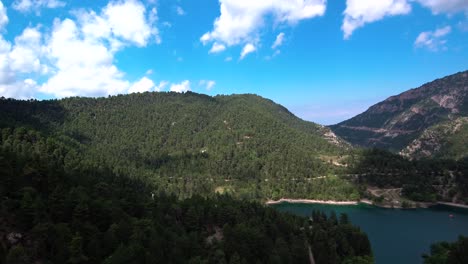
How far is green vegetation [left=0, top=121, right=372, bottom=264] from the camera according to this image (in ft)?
137

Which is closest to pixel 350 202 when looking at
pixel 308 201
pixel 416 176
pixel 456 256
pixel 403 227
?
pixel 308 201

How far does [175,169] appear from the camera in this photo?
574 ft

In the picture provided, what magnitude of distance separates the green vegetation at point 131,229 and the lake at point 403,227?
57.5 feet

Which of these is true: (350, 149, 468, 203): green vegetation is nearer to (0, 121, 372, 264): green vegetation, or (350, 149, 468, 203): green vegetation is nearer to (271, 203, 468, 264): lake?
(271, 203, 468, 264): lake

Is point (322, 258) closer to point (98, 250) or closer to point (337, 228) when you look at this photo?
point (337, 228)

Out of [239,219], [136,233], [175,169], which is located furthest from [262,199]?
[136,233]

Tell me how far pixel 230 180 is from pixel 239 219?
10240cm

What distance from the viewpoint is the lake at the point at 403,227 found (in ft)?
286

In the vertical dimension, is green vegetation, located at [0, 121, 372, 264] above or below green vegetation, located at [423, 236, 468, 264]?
above

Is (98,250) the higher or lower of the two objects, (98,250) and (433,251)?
the higher

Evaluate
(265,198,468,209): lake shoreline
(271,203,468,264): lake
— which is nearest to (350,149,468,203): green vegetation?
(265,198,468,209): lake shoreline

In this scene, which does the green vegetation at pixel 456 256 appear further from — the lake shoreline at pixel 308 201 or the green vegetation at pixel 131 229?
the lake shoreline at pixel 308 201

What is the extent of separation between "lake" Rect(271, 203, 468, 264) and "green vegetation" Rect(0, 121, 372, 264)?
17.5 m

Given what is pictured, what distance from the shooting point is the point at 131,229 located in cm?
4997
